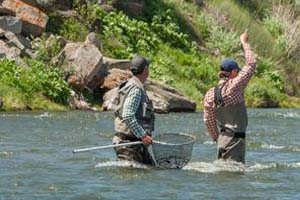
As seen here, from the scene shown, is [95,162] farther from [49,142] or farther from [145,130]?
[49,142]

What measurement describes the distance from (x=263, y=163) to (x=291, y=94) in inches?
1205

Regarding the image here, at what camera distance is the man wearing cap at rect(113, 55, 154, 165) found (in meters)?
12.4

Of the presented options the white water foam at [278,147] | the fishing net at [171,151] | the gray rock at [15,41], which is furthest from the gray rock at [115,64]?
the fishing net at [171,151]

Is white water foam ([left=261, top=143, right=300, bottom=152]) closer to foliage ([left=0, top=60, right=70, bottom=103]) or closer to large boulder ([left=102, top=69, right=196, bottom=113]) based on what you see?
large boulder ([left=102, top=69, right=196, bottom=113])

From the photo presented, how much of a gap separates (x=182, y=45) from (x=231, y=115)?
95.6 feet

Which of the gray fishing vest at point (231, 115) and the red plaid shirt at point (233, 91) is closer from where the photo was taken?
the red plaid shirt at point (233, 91)

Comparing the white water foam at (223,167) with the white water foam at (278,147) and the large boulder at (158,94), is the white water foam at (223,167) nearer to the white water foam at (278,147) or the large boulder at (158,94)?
the white water foam at (278,147)

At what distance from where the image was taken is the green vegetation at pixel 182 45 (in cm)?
2955

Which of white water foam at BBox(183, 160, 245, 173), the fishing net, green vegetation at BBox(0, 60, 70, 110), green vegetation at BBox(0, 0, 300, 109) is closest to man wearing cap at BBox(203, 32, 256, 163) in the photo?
white water foam at BBox(183, 160, 245, 173)

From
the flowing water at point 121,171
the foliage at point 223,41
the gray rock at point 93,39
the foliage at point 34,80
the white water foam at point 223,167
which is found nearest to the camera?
the flowing water at point 121,171

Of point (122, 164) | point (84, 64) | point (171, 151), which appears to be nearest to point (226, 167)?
point (171, 151)

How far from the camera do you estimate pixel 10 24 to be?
103 feet

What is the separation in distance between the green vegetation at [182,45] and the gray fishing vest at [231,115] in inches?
617

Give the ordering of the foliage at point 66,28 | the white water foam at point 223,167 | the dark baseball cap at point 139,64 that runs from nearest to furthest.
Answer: the dark baseball cap at point 139,64 < the white water foam at point 223,167 < the foliage at point 66,28
